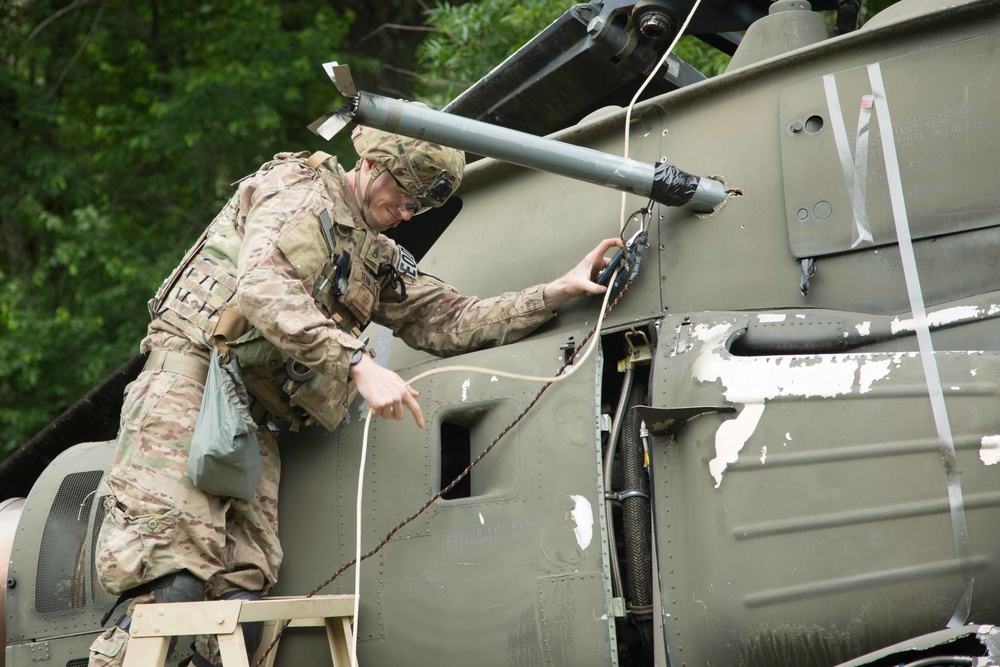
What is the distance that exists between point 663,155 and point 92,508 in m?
2.46

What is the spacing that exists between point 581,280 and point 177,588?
1.65 metres

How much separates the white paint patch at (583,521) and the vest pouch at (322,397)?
911 millimetres

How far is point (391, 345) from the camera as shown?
4684 millimetres

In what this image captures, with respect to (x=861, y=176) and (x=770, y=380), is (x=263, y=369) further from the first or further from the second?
(x=861, y=176)

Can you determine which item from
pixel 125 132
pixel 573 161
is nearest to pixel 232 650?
pixel 573 161

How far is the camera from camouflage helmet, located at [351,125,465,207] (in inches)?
156

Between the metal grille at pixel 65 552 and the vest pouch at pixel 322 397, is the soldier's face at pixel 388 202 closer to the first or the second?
the vest pouch at pixel 322 397

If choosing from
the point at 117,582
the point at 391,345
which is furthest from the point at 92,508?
the point at 391,345

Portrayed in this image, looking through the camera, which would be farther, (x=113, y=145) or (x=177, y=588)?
(x=113, y=145)

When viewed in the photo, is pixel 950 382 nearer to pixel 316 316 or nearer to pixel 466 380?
pixel 466 380

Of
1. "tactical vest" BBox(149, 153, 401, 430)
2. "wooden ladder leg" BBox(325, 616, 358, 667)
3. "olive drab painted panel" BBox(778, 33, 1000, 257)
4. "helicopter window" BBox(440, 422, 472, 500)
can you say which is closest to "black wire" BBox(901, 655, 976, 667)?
"olive drab painted panel" BBox(778, 33, 1000, 257)

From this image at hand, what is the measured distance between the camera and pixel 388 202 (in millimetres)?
4031

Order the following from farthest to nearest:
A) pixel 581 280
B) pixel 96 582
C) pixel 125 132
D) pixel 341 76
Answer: pixel 125 132, pixel 96 582, pixel 581 280, pixel 341 76

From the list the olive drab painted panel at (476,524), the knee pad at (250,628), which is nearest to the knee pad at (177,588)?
the knee pad at (250,628)
